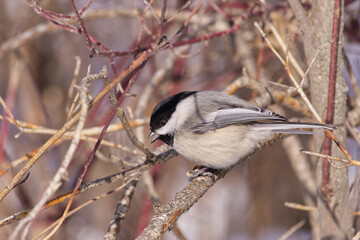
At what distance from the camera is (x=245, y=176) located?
12.4 feet

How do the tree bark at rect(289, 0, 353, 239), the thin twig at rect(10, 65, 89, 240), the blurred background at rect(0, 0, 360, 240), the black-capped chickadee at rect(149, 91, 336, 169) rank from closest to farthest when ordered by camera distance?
the thin twig at rect(10, 65, 89, 240)
the tree bark at rect(289, 0, 353, 239)
the black-capped chickadee at rect(149, 91, 336, 169)
the blurred background at rect(0, 0, 360, 240)

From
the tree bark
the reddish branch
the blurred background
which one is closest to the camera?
the reddish branch

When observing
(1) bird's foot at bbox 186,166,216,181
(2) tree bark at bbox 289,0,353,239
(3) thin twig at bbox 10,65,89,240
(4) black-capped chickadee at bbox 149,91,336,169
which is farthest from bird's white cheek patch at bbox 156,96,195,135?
(3) thin twig at bbox 10,65,89,240

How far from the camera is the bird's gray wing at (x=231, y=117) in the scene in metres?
1.78

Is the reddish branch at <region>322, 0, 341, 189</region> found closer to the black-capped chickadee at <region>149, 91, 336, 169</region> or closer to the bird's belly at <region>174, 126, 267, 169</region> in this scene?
the black-capped chickadee at <region>149, 91, 336, 169</region>

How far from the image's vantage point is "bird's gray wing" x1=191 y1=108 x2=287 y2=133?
1.78 m

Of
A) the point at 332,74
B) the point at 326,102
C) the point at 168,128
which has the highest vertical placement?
the point at 168,128

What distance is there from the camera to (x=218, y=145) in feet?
6.14

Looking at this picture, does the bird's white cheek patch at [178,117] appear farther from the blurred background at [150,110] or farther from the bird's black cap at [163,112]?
the blurred background at [150,110]

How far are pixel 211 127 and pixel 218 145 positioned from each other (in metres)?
0.09

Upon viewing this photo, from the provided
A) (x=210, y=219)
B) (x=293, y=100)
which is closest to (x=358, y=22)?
(x=293, y=100)

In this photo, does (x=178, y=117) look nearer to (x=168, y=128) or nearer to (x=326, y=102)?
(x=168, y=128)

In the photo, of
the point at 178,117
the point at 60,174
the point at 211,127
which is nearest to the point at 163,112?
the point at 178,117

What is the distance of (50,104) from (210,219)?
186 centimetres
